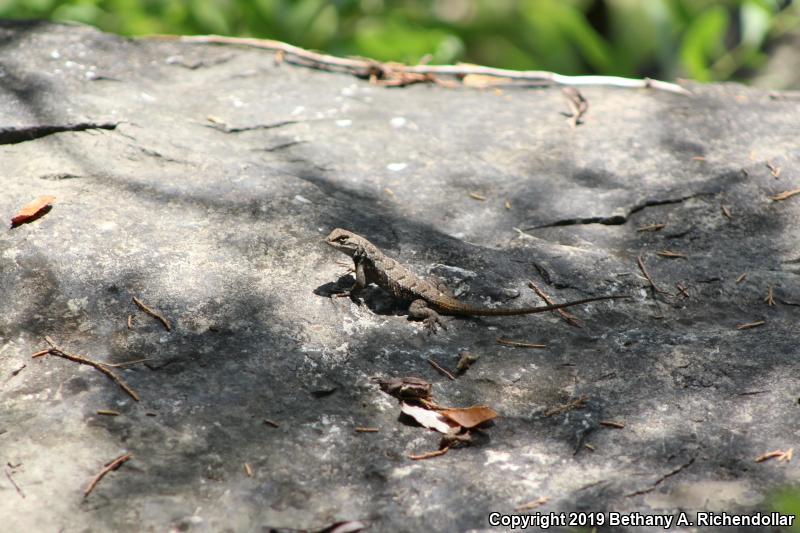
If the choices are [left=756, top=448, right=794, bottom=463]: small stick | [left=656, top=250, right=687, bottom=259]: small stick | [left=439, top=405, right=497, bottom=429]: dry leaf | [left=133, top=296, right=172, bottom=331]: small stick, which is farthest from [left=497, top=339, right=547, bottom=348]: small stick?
[left=133, top=296, right=172, bottom=331]: small stick

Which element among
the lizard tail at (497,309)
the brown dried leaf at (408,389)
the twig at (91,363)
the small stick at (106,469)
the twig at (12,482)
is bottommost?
the twig at (12,482)

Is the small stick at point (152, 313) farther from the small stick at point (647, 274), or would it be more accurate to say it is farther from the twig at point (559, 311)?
the small stick at point (647, 274)

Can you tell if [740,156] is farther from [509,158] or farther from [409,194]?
[409,194]

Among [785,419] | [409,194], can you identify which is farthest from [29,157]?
[785,419]

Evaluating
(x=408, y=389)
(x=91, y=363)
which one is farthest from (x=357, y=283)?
(x=91, y=363)

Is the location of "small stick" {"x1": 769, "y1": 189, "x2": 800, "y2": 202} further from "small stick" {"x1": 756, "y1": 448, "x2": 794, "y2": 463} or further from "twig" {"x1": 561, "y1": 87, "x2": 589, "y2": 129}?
"small stick" {"x1": 756, "y1": 448, "x2": 794, "y2": 463}

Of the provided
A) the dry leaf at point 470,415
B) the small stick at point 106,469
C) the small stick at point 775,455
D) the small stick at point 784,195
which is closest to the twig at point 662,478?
the small stick at point 775,455
